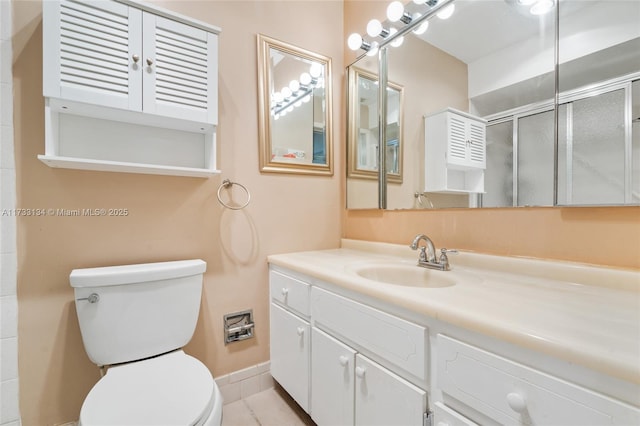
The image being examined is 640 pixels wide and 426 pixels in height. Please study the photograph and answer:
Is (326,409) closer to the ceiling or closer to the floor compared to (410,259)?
closer to the floor

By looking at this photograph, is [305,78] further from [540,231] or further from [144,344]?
[144,344]

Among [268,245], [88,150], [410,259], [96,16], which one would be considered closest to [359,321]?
[410,259]

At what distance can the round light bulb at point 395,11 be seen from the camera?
1.41m

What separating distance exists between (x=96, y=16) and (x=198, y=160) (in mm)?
619

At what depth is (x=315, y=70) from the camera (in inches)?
68.7

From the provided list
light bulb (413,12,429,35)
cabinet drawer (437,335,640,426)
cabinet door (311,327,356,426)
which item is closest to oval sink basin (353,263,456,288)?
cabinet door (311,327,356,426)

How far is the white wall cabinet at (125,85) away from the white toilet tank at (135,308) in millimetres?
422

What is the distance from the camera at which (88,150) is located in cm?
115

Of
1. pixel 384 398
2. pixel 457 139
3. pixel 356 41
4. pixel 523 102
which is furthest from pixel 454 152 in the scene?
pixel 384 398

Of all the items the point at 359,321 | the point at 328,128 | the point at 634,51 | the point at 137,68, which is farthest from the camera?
the point at 328,128

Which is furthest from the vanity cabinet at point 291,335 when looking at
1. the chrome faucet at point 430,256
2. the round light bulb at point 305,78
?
the round light bulb at point 305,78

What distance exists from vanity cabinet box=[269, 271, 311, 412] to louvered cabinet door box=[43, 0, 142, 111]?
3.28 ft

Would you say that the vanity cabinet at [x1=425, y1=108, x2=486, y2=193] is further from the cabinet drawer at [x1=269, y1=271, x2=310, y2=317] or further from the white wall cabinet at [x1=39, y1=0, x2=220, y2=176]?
the white wall cabinet at [x1=39, y1=0, x2=220, y2=176]

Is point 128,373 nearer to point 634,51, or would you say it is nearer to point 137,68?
point 137,68
